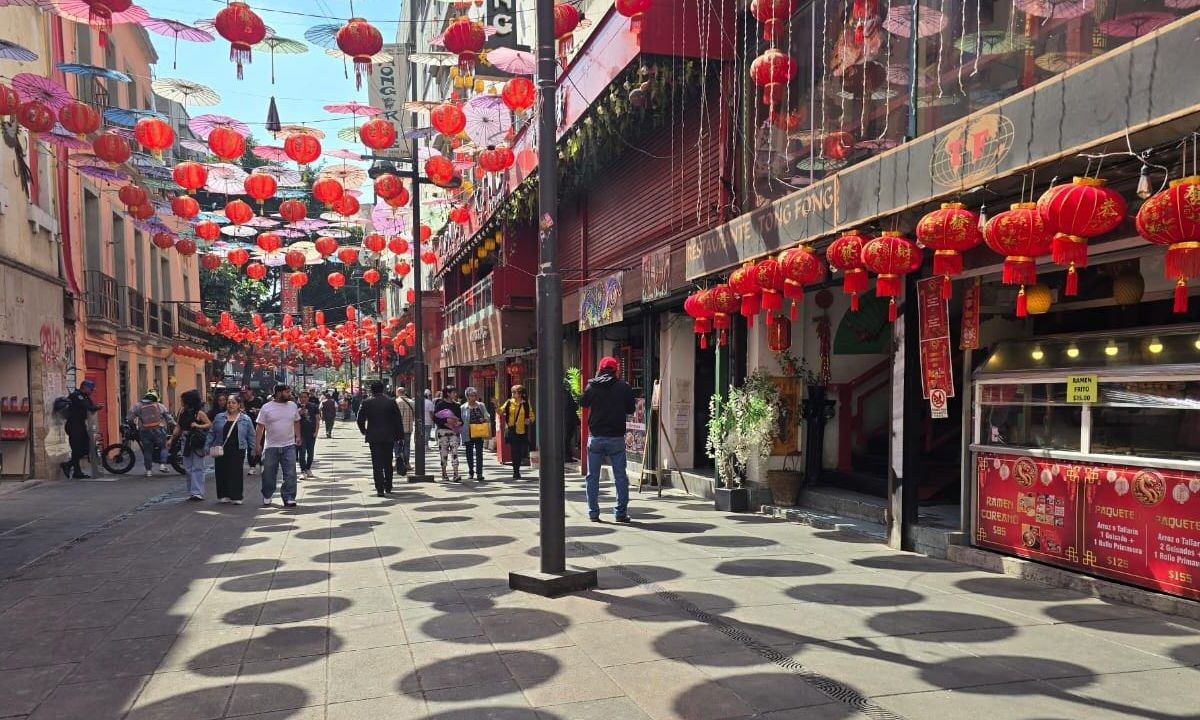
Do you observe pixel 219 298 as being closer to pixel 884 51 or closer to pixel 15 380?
pixel 15 380

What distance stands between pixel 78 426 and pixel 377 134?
347 inches

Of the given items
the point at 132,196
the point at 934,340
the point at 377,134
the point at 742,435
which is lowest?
the point at 742,435

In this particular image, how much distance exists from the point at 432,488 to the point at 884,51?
9.61 meters

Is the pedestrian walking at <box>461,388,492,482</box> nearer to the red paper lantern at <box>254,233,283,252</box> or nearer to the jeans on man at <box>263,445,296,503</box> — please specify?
the jeans on man at <box>263,445,296,503</box>

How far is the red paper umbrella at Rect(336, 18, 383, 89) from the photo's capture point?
885 cm

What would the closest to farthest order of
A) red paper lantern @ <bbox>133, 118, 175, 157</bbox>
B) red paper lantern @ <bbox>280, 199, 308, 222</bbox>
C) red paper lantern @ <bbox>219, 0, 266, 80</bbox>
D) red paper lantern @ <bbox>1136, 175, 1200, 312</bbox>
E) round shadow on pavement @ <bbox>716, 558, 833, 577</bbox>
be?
red paper lantern @ <bbox>1136, 175, 1200, 312</bbox> < round shadow on pavement @ <bbox>716, 558, 833, 577</bbox> < red paper lantern @ <bbox>219, 0, 266, 80</bbox> < red paper lantern @ <bbox>133, 118, 175, 157</bbox> < red paper lantern @ <bbox>280, 199, 308, 222</bbox>

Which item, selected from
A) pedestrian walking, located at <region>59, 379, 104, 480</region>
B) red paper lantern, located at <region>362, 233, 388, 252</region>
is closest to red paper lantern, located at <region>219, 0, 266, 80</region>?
pedestrian walking, located at <region>59, 379, 104, 480</region>

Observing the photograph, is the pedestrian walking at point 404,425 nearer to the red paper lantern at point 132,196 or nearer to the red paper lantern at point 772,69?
the red paper lantern at point 132,196

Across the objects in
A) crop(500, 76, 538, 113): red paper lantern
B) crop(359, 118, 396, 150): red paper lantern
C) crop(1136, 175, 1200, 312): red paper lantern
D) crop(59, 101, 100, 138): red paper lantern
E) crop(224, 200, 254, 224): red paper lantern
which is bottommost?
crop(1136, 175, 1200, 312): red paper lantern

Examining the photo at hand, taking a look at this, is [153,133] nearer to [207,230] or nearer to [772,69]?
[207,230]

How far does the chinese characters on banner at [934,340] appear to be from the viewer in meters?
7.04

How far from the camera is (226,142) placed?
11203mm

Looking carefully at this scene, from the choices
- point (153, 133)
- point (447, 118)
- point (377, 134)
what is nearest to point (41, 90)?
point (153, 133)

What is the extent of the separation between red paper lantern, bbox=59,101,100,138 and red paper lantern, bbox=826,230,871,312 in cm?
1020
